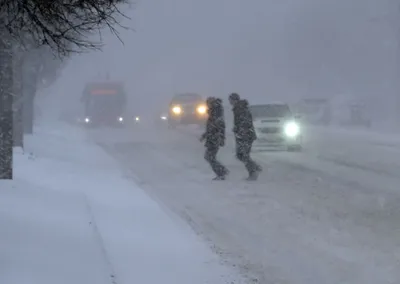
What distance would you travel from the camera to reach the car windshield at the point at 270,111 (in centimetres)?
2463

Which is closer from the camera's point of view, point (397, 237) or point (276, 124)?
point (397, 237)

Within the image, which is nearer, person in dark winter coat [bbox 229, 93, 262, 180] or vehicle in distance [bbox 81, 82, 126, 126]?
person in dark winter coat [bbox 229, 93, 262, 180]

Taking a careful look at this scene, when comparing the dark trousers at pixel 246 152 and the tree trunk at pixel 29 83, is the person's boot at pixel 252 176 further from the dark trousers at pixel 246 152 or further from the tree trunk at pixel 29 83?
the tree trunk at pixel 29 83

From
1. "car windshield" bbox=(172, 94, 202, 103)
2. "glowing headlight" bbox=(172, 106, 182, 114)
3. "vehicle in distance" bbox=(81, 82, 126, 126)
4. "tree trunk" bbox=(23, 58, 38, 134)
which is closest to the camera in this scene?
"tree trunk" bbox=(23, 58, 38, 134)

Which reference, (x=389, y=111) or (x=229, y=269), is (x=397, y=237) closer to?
(x=229, y=269)

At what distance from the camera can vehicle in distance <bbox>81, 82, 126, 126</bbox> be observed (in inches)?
1932

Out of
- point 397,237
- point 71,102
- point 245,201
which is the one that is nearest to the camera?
point 397,237

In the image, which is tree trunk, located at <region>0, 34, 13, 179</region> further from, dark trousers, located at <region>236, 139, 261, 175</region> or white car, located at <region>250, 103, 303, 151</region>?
white car, located at <region>250, 103, 303, 151</region>

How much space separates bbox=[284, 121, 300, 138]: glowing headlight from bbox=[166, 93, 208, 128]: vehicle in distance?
647 inches

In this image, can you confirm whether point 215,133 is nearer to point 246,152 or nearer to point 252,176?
point 246,152

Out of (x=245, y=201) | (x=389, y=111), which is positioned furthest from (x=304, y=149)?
(x=389, y=111)

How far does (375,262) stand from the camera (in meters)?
8.12

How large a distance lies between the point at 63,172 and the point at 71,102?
110 metres

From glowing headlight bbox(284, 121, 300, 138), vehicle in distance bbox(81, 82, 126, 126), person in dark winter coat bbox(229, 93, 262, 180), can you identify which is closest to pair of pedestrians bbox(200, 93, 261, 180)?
person in dark winter coat bbox(229, 93, 262, 180)
